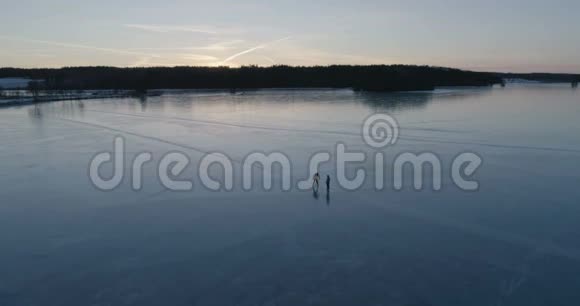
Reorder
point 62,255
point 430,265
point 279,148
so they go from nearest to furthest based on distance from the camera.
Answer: point 430,265
point 62,255
point 279,148

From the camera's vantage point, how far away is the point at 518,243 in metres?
6.25

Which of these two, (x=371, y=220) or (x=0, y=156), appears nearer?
(x=371, y=220)

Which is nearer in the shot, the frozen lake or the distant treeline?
the frozen lake

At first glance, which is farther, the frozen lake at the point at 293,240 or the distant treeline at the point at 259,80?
the distant treeline at the point at 259,80

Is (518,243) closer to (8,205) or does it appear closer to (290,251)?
(290,251)

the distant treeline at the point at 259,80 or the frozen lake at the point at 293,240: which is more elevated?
the distant treeline at the point at 259,80

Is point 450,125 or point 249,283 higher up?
point 450,125

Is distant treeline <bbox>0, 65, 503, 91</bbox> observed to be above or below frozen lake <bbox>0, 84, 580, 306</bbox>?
above

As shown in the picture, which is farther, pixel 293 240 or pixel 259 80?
pixel 259 80

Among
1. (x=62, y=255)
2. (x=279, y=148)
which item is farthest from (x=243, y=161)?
(x=62, y=255)

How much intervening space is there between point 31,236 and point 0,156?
832 centimetres

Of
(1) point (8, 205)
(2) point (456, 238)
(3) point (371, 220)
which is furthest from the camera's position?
(1) point (8, 205)

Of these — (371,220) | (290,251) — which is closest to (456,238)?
(371,220)

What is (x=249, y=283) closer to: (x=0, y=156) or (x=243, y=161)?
(x=243, y=161)
